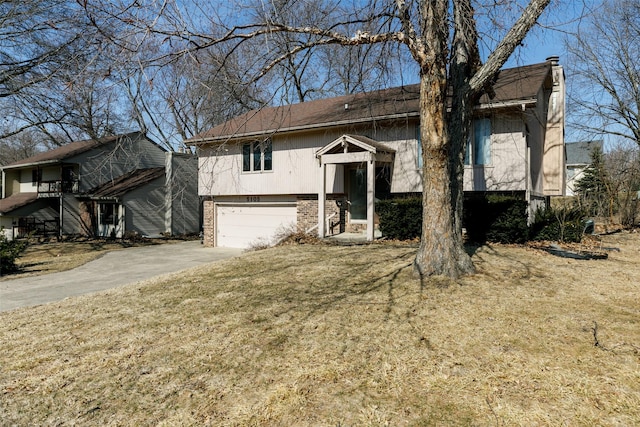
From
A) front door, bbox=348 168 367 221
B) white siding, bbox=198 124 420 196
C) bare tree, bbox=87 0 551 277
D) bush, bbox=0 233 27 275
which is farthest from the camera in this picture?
front door, bbox=348 168 367 221

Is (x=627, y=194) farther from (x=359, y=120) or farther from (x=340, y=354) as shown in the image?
(x=340, y=354)

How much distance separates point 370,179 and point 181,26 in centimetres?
765

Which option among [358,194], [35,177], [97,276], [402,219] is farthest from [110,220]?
[402,219]

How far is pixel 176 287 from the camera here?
25.2 feet

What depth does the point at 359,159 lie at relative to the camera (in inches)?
488

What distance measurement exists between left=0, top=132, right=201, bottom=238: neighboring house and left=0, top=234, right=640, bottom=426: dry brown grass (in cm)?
1721

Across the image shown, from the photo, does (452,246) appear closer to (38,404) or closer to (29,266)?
(38,404)

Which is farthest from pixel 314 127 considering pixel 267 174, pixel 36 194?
pixel 36 194

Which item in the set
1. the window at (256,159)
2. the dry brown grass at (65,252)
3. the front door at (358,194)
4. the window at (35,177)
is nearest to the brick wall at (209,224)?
the window at (256,159)

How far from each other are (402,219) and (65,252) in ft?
54.0

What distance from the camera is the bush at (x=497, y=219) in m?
10.2

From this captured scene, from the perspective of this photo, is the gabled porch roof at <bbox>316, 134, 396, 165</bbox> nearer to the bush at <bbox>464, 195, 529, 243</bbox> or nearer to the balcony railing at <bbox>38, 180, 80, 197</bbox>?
the bush at <bbox>464, 195, 529, 243</bbox>

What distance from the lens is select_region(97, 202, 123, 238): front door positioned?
2345 cm

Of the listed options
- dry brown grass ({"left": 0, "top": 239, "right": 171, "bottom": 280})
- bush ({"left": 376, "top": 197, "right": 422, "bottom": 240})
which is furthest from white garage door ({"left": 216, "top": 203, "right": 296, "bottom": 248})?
dry brown grass ({"left": 0, "top": 239, "right": 171, "bottom": 280})
